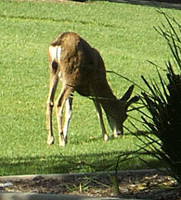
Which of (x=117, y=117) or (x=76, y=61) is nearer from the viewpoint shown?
(x=76, y=61)

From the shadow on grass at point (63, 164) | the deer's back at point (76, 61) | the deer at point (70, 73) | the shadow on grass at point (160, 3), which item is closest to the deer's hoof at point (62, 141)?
the deer at point (70, 73)

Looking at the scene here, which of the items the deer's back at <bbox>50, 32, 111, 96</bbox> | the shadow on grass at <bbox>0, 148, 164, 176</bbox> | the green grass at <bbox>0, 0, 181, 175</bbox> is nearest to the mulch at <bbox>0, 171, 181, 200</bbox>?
the green grass at <bbox>0, 0, 181, 175</bbox>

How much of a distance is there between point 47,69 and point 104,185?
13324 mm

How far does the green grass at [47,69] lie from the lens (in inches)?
391

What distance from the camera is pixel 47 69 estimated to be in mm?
19406

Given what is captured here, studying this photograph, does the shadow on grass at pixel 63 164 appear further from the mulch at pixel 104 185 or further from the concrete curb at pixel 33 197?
the concrete curb at pixel 33 197

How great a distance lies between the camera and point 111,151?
416 inches

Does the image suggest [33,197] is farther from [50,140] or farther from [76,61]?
[76,61]

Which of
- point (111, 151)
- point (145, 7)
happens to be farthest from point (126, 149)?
point (145, 7)

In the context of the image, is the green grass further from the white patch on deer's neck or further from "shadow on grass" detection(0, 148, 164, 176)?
the white patch on deer's neck

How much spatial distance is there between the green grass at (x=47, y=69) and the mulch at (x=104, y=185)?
206 millimetres

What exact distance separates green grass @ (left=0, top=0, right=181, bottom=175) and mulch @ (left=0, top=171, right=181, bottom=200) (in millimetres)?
206

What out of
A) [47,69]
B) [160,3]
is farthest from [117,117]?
[160,3]

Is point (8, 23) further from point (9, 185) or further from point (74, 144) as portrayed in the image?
point (9, 185)
